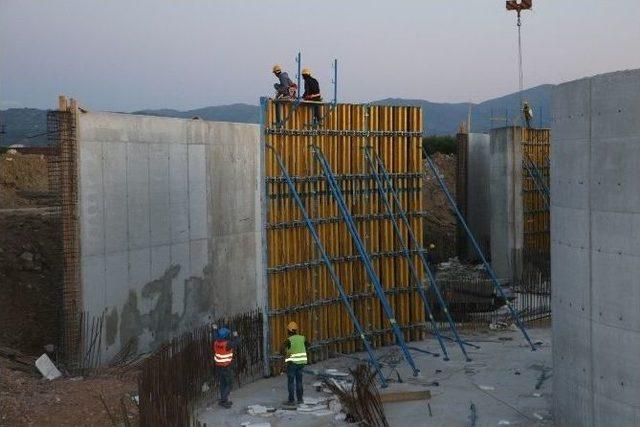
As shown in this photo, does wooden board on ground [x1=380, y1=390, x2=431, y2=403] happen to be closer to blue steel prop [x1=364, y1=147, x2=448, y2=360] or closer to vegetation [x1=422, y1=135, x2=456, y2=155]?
blue steel prop [x1=364, y1=147, x2=448, y2=360]

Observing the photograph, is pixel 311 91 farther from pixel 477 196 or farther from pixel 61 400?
pixel 477 196

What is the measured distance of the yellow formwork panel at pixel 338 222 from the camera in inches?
535

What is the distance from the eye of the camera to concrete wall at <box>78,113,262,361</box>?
44.2ft

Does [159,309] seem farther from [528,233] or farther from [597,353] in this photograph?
[528,233]

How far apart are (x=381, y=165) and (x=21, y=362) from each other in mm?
7463

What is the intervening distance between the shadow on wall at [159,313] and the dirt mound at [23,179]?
30.7ft

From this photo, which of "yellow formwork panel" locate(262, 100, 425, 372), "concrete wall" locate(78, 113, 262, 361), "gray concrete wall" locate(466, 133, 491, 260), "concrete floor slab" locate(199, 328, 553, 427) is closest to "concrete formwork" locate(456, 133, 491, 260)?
"gray concrete wall" locate(466, 133, 491, 260)

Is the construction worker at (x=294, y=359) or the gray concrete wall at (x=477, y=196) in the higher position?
the gray concrete wall at (x=477, y=196)

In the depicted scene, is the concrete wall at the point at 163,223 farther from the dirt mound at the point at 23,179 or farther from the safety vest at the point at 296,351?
the dirt mound at the point at 23,179

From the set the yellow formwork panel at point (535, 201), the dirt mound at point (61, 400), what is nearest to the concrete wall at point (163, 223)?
the dirt mound at point (61, 400)

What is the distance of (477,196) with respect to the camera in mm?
26438

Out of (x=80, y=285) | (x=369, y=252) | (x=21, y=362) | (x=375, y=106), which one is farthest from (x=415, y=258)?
(x=21, y=362)

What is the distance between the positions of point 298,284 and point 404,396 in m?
3.12

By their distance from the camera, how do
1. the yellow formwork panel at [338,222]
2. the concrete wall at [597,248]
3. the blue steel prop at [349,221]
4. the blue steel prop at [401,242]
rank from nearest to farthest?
the concrete wall at [597,248] < the blue steel prop at [349,221] < the yellow formwork panel at [338,222] < the blue steel prop at [401,242]
